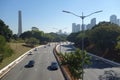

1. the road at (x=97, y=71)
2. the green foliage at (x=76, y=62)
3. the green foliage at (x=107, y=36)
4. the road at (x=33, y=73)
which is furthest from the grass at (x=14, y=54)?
the green foliage at (x=107, y=36)

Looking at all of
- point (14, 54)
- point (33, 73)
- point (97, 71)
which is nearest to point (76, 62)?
point (33, 73)

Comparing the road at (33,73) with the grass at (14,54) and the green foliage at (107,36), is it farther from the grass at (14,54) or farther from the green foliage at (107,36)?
the green foliage at (107,36)

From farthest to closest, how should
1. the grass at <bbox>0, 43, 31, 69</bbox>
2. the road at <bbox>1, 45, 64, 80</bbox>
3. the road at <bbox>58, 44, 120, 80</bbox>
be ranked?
the grass at <bbox>0, 43, 31, 69</bbox> < the road at <bbox>58, 44, 120, 80</bbox> < the road at <bbox>1, 45, 64, 80</bbox>

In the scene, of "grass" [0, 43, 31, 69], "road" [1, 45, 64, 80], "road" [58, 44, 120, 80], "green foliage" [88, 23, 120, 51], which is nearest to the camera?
"road" [1, 45, 64, 80]

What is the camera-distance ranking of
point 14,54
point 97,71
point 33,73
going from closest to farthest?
1. point 33,73
2. point 97,71
3. point 14,54

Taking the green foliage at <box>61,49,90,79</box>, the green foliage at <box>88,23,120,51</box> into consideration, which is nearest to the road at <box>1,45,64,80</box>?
the green foliage at <box>61,49,90,79</box>

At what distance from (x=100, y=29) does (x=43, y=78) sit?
A: 41036 mm

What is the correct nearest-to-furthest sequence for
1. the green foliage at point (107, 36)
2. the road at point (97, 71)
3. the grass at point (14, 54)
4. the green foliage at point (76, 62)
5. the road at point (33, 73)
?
the green foliage at point (76, 62) < the road at point (33, 73) < the road at point (97, 71) < the grass at point (14, 54) < the green foliage at point (107, 36)

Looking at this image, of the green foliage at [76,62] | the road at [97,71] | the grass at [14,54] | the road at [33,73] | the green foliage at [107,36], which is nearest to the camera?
the green foliage at [76,62]

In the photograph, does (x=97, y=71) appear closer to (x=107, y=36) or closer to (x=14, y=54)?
(x=107, y=36)

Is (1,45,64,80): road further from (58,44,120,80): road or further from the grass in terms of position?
(58,44,120,80): road

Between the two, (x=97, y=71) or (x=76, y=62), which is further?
(x=97, y=71)

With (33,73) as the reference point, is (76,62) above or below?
above

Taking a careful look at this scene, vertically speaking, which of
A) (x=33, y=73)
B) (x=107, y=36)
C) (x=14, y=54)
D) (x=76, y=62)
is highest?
(x=107, y=36)
